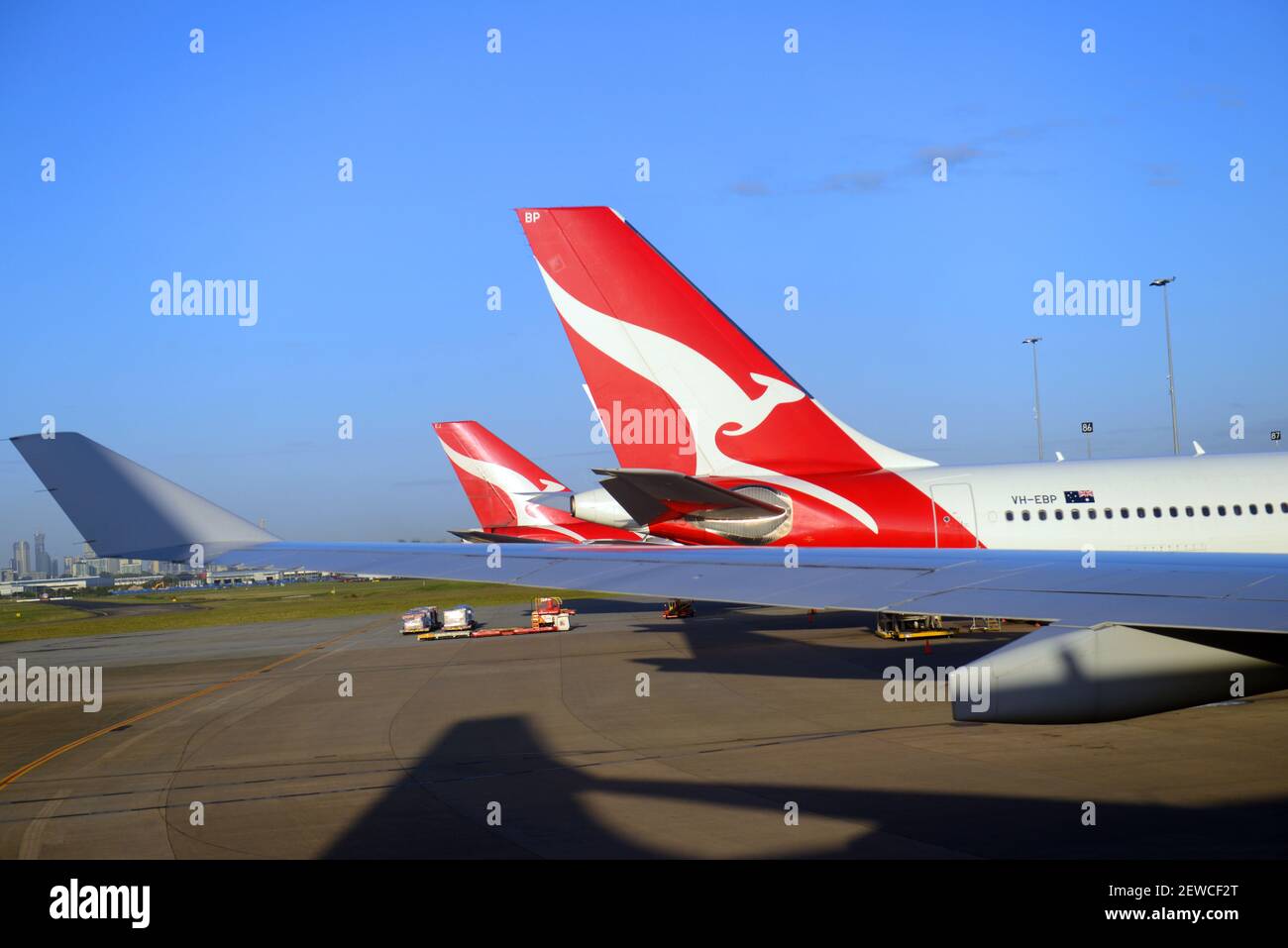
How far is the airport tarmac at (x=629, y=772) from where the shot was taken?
372 inches

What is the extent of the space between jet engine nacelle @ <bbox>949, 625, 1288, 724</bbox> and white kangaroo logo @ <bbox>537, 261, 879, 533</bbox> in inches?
544

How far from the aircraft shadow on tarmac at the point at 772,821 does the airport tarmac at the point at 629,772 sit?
40 mm

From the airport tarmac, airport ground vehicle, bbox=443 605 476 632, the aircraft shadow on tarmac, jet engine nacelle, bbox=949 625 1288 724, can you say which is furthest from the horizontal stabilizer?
airport ground vehicle, bbox=443 605 476 632

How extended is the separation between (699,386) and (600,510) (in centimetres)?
543

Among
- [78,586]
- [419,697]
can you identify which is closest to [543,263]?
[419,697]

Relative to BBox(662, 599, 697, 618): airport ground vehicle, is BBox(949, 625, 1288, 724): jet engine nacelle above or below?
above

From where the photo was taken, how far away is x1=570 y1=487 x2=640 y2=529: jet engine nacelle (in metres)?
24.2

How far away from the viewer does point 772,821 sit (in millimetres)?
9844

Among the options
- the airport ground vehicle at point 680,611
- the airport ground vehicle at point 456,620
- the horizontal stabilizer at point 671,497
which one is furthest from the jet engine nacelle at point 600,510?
the airport ground vehicle at point 680,611

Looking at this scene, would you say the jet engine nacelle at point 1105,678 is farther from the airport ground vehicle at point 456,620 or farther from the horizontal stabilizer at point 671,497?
the airport ground vehicle at point 456,620

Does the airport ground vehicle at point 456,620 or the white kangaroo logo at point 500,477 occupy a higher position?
the white kangaroo logo at point 500,477

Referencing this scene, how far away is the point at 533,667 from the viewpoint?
24953 mm

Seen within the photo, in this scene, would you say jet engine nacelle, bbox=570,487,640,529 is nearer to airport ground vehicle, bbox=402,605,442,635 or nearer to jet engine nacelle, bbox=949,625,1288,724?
airport ground vehicle, bbox=402,605,442,635
